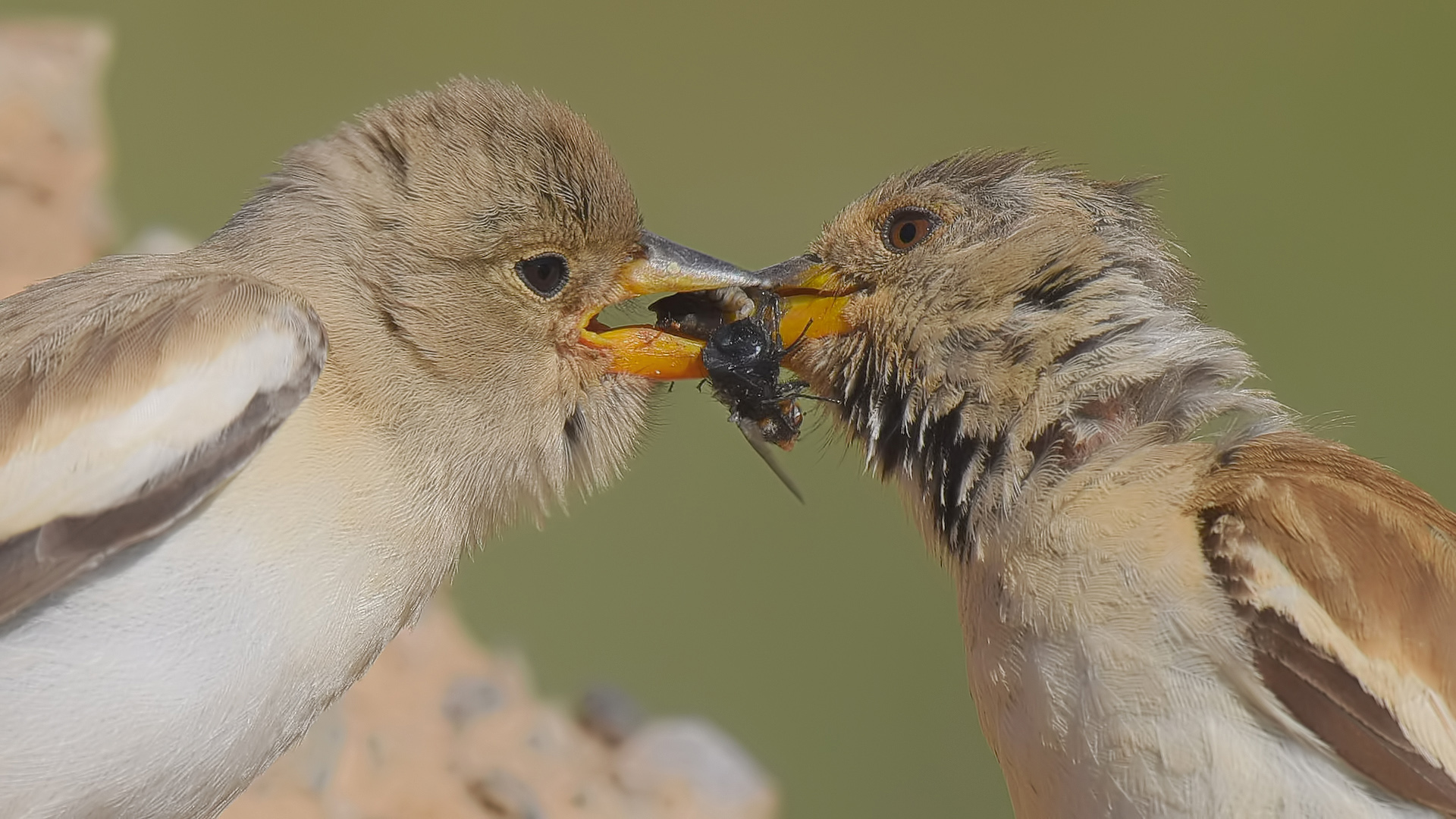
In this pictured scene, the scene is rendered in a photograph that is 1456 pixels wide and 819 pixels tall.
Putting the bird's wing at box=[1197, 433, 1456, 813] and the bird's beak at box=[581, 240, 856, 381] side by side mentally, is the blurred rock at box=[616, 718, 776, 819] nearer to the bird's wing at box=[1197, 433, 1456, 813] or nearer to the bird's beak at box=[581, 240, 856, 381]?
the bird's beak at box=[581, 240, 856, 381]

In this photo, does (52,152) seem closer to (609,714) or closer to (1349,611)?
(609,714)

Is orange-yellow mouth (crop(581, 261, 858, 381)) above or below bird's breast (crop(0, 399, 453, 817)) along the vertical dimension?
above

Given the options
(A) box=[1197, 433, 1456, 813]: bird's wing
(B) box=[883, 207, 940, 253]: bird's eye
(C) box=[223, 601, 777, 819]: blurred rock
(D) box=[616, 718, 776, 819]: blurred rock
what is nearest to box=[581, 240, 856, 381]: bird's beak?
(B) box=[883, 207, 940, 253]: bird's eye

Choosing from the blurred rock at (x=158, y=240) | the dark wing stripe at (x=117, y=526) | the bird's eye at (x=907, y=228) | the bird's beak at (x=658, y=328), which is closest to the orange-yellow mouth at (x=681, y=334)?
the bird's beak at (x=658, y=328)

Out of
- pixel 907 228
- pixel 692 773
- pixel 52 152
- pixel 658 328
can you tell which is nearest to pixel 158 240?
pixel 52 152

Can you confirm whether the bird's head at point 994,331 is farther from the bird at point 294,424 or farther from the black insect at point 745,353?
the bird at point 294,424

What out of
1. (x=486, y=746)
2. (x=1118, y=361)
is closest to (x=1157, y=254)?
(x=1118, y=361)

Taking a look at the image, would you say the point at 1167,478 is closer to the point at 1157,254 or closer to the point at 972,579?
the point at 972,579
